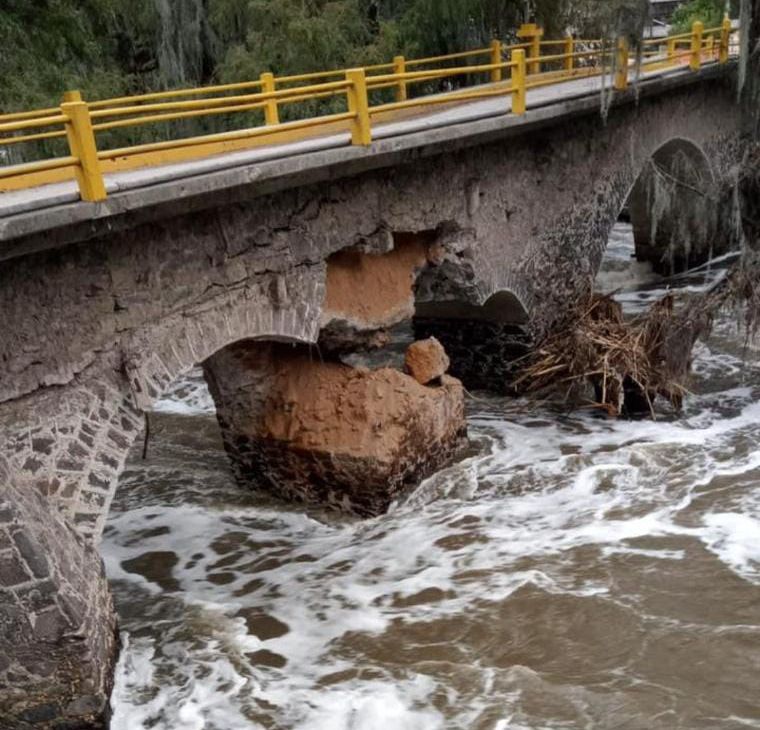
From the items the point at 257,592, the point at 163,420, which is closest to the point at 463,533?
the point at 257,592

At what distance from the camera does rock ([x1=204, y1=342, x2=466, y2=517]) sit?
8789mm

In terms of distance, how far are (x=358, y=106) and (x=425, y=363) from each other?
2954 millimetres

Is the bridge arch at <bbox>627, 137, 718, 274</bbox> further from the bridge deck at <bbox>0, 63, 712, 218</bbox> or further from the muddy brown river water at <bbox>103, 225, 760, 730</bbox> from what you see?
the muddy brown river water at <bbox>103, 225, 760, 730</bbox>

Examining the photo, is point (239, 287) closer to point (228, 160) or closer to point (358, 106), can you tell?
point (228, 160)

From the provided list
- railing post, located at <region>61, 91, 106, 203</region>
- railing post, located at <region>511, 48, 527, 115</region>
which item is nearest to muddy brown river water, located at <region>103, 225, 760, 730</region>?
railing post, located at <region>61, 91, 106, 203</region>

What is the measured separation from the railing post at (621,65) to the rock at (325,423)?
4.06 m

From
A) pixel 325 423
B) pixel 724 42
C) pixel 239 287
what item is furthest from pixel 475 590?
pixel 724 42

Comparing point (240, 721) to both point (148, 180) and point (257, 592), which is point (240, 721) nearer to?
point (257, 592)

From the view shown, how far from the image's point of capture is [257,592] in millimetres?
7641

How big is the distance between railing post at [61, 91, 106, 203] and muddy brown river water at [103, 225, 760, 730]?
10.6 feet

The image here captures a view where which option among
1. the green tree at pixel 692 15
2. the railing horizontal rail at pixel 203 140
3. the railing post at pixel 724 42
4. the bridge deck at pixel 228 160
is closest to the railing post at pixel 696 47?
the railing post at pixel 724 42

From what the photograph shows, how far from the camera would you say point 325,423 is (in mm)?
8859

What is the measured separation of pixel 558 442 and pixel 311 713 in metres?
5.00

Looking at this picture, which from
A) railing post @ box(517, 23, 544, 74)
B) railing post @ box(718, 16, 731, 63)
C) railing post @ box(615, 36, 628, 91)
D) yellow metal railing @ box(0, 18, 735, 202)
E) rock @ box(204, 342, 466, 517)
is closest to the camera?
yellow metal railing @ box(0, 18, 735, 202)
